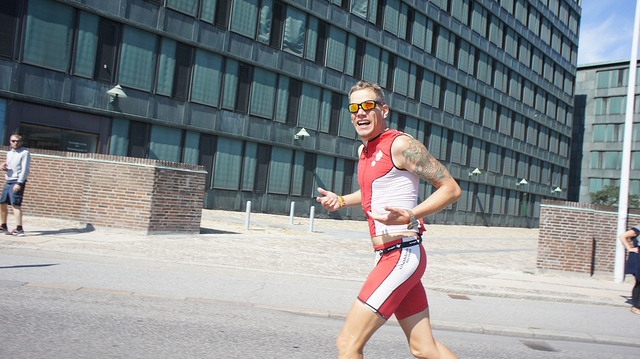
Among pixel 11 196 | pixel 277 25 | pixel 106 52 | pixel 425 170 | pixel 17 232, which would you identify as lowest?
pixel 17 232

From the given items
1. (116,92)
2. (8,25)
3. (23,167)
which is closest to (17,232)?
(23,167)

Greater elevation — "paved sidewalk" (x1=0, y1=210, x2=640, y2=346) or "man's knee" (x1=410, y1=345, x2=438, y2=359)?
"man's knee" (x1=410, y1=345, x2=438, y2=359)

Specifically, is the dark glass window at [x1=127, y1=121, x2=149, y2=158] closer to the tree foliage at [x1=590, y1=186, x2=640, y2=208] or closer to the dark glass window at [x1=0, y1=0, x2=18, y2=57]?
the dark glass window at [x1=0, y1=0, x2=18, y2=57]

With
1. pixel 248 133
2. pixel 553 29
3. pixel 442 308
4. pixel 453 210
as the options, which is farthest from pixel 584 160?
pixel 442 308

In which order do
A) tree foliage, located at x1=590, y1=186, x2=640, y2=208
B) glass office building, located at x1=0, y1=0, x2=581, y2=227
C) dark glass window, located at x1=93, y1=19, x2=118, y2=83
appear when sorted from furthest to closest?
tree foliage, located at x1=590, y1=186, x2=640, y2=208
dark glass window, located at x1=93, y1=19, x2=118, y2=83
glass office building, located at x1=0, y1=0, x2=581, y2=227

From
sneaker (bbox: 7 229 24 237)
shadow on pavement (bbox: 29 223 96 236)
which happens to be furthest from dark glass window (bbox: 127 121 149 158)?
sneaker (bbox: 7 229 24 237)

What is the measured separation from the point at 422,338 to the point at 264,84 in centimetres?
2405

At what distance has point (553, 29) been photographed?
54875mm

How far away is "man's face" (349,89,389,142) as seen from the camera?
10.5ft

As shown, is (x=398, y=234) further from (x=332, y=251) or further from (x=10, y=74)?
(x=10, y=74)

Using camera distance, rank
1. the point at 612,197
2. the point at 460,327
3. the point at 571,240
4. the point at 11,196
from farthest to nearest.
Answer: the point at 612,197 → the point at 571,240 → the point at 11,196 → the point at 460,327

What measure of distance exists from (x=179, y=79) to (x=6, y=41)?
6744mm

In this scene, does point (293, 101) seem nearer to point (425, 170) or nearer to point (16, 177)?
point (16, 177)

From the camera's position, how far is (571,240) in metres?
12.2
